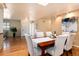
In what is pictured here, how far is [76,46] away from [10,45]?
251cm

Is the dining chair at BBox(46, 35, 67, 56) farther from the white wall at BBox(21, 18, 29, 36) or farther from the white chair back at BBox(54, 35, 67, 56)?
the white wall at BBox(21, 18, 29, 36)

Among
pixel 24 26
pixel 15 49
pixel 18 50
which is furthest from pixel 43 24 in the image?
pixel 15 49

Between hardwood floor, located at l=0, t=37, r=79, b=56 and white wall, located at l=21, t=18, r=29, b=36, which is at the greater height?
white wall, located at l=21, t=18, r=29, b=36

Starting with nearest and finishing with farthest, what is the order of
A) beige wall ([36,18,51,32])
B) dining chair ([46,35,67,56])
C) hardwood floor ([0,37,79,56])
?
dining chair ([46,35,67,56]), beige wall ([36,18,51,32]), hardwood floor ([0,37,79,56])

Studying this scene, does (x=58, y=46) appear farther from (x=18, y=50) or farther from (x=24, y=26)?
(x=18, y=50)

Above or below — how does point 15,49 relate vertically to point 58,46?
below

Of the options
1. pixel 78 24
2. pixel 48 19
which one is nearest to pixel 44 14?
pixel 48 19

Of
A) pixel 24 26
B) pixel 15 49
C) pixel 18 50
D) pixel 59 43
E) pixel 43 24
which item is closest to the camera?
pixel 59 43

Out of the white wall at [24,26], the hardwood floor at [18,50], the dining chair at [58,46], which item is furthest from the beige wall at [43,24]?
the hardwood floor at [18,50]

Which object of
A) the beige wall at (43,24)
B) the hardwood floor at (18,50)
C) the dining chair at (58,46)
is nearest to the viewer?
the dining chair at (58,46)

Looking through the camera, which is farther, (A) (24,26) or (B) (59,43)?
(A) (24,26)

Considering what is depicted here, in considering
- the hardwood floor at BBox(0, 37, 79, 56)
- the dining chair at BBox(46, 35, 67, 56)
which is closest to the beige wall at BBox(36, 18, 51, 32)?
the dining chair at BBox(46, 35, 67, 56)

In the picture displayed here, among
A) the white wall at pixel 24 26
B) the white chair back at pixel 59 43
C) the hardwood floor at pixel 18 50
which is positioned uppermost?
the white wall at pixel 24 26

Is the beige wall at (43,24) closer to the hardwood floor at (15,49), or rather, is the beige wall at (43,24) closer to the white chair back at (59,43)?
the white chair back at (59,43)
